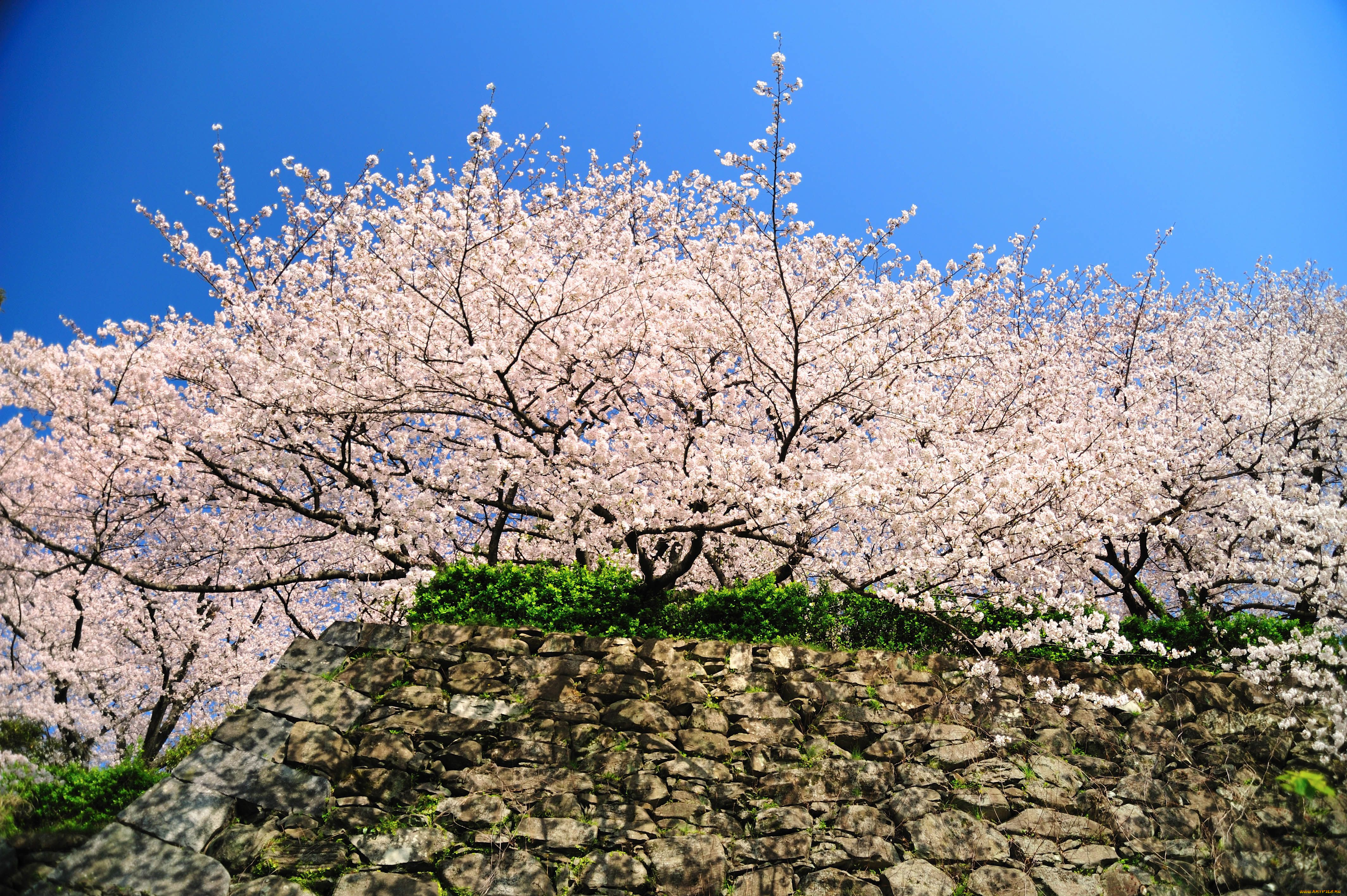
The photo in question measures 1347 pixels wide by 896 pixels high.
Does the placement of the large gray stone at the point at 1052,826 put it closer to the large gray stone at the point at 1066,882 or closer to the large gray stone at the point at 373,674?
the large gray stone at the point at 1066,882

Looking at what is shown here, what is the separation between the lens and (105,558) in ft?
36.3

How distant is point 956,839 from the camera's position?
620cm

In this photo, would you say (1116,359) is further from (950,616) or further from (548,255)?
(548,255)

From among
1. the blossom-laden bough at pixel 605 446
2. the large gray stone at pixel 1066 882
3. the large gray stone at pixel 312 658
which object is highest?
the blossom-laden bough at pixel 605 446

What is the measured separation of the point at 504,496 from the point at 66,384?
7416 mm

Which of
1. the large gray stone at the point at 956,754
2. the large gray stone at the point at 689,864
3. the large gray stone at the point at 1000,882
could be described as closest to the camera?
the large gray stone at the point at 689,864

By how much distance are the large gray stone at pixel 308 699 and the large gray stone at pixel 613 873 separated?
2.68m

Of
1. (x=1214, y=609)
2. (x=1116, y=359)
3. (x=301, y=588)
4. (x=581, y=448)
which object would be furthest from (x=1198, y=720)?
(x=301, y=588)

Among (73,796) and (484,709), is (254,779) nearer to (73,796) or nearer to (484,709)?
(484,709)

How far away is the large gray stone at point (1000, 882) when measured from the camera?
5.91m

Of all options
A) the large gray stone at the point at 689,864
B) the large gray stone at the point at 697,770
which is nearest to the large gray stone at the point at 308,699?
the large gray stone at the point at 697,770

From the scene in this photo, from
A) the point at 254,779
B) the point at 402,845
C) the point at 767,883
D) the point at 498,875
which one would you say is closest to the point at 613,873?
the point at 498,875

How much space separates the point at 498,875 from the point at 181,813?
2744 millimetres

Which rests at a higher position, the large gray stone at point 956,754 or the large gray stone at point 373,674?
the large gray stone at point 373,674
